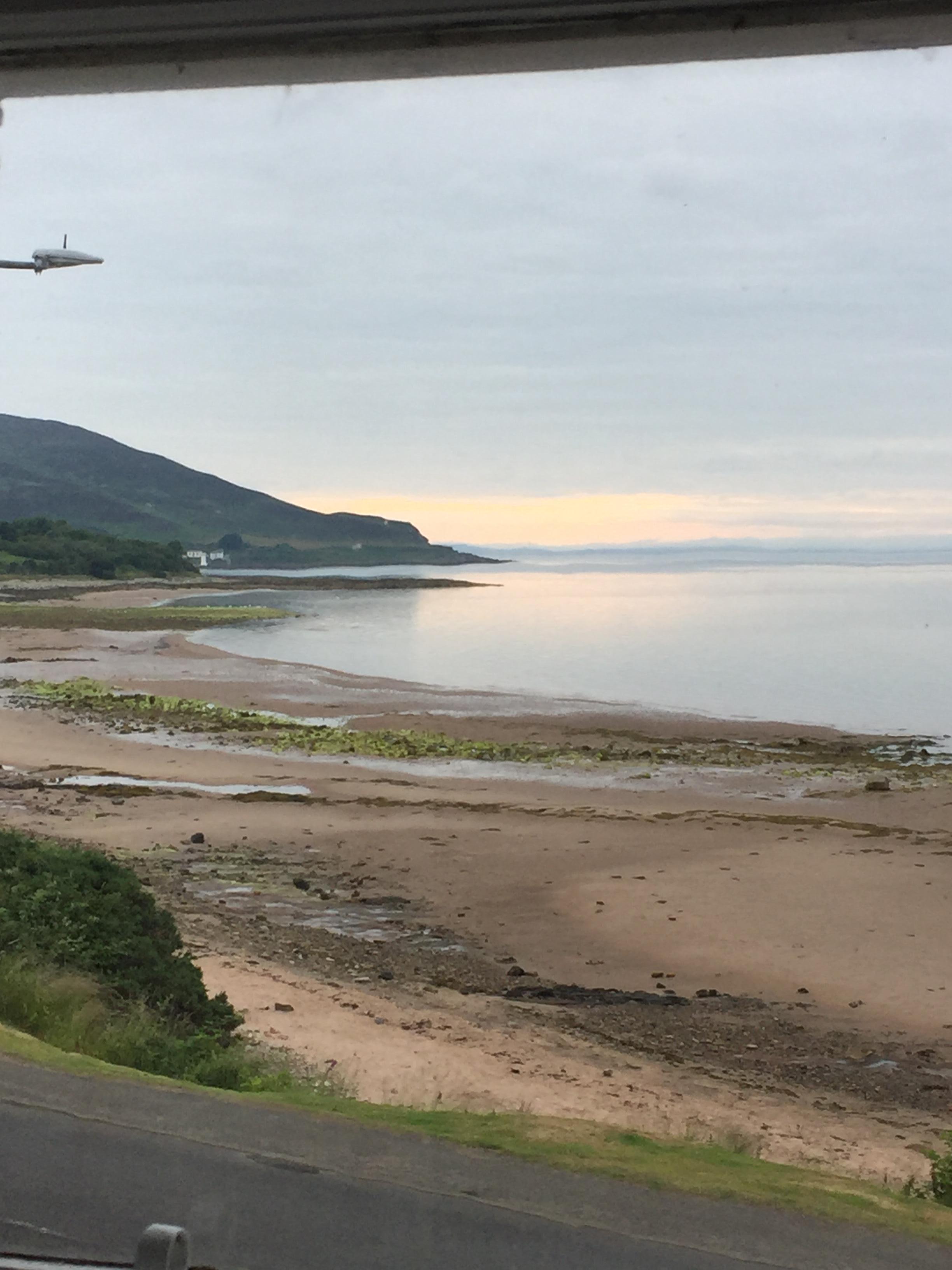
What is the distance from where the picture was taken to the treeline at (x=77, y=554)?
23.6 ft

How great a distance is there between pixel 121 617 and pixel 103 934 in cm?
1833

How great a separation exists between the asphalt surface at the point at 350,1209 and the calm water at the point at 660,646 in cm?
1137

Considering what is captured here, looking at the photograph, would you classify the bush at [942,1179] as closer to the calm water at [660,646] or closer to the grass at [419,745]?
Result: the grass at [419,745]

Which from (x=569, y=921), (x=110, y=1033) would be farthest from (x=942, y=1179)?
(x=569, y=921)

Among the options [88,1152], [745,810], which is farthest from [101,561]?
[88,1152]

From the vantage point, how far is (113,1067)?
170cm

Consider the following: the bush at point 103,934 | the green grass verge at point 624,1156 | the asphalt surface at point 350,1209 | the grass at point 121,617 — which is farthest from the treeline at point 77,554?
the grass at point 121,617

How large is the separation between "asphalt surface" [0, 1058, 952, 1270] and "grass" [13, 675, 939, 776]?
7948 mm

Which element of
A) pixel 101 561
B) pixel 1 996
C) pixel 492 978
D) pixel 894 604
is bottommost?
pixel 492 978

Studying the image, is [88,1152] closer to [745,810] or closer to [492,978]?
[492,978]

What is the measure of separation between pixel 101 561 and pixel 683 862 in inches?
226

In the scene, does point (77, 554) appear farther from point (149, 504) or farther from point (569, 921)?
point (569, 921)

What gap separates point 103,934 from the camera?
271 cm

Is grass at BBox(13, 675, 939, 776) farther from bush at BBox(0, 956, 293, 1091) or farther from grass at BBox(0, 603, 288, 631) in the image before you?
bush at BBox(0, 956, 293, 1091)
